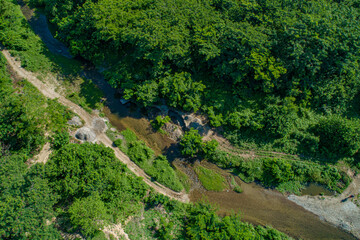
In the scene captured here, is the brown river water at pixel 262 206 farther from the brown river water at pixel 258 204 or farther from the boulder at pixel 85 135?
the boulder at pixel 85 135

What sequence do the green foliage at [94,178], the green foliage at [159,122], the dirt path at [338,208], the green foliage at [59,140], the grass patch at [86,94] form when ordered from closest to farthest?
the green foliage at [94,178] < the green foliage at [59,140] < the dirt path at [338,208] < the green foliage at [159,122] < the grass patch at [86,94]

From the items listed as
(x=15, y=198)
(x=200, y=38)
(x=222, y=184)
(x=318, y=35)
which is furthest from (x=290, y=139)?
(x=15, y=198)

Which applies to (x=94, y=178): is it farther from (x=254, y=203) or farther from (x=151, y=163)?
(x=254, y=203)

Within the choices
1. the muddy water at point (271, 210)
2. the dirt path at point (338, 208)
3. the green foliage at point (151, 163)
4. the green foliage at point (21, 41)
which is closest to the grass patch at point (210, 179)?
the muddy water at point (271, 210)

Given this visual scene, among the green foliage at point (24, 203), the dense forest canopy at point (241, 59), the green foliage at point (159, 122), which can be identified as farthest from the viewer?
the green foliage at point (159, 122)

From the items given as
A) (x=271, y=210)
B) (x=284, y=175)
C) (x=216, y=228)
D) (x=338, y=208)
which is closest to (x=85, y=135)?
(x=216, y=228)

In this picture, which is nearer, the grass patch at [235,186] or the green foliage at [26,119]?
the green foliage at [26,119]

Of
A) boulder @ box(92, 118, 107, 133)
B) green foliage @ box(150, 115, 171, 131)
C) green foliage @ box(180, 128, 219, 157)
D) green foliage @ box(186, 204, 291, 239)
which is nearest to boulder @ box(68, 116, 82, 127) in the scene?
boulder @ box(92, 118, 107, 133)

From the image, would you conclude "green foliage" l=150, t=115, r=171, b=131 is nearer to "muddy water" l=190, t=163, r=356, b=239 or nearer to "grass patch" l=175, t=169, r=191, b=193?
"grass patch" l=175, t=169, r=191, b=193
